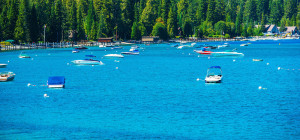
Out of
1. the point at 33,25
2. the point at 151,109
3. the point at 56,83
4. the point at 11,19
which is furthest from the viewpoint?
the point at 33,25

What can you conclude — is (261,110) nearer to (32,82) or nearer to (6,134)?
(6,134)

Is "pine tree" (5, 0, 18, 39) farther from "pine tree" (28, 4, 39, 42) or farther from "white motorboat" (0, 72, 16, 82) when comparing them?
"white motorboat" (0, 72, 16, 82)

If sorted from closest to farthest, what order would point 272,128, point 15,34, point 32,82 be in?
point 272,128, point 32,82, point 15,34

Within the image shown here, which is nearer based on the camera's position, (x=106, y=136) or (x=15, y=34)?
(x=106, y=136)

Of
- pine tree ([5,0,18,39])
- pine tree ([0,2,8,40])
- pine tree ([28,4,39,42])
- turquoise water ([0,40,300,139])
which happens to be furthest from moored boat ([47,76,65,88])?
pine tree ([28,4,39,42])

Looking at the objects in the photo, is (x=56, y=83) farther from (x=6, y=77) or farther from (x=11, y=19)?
(x=11, y=19)

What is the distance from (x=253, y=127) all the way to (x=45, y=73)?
63029 millimetres

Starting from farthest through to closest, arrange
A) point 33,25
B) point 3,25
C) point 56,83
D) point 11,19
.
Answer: point 33,25 → point 11,19 → point 3,25 → point 56,83

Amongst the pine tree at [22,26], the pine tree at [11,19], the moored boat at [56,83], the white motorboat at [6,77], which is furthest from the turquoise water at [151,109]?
the pine tree at [11,19]

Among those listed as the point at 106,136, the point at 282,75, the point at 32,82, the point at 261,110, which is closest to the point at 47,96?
the point at 32,82

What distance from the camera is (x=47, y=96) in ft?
209

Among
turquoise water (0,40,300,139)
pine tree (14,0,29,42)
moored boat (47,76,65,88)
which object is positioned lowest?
turquoise water (0,40,300,139)

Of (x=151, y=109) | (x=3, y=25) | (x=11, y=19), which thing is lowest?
(x=151, y=109)

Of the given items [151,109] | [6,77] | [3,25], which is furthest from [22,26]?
[151,109]
